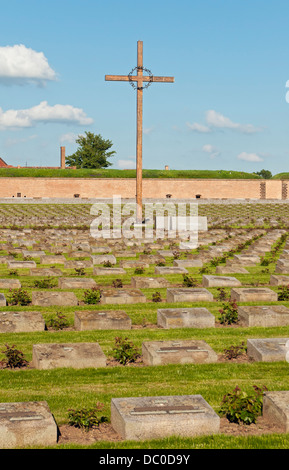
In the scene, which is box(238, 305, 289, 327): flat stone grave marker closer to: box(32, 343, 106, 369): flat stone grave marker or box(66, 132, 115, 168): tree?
box(32, 343, 106, 369): flat stone grave marker

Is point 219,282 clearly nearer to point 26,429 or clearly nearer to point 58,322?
point 58,322

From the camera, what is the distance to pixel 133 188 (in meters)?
72.1

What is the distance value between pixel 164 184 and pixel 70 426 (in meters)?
68.3

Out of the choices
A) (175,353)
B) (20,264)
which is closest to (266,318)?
(175,353)

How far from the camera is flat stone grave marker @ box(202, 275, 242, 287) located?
1408 centimetres

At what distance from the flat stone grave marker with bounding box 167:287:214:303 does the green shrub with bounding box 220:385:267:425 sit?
5.78 metres

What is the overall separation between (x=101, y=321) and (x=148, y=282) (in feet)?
13.4

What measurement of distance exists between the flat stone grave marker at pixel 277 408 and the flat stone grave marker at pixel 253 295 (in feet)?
18.9

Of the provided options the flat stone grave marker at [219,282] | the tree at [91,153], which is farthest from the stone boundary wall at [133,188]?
the flat stone grave marker at [219,282]

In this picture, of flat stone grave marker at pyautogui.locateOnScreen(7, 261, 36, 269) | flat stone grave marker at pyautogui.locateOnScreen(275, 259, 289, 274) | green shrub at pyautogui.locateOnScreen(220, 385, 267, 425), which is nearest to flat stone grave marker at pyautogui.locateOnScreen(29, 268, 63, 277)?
flat stone grave marker at pyautogui.locateOnScreen(7, 261, 36, 269)

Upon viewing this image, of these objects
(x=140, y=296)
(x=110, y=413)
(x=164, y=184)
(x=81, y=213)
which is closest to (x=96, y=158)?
(x=164, y=184)

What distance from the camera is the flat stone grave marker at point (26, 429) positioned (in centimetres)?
551

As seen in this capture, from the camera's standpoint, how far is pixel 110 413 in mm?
6410

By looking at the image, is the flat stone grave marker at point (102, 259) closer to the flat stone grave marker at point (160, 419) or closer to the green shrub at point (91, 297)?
the green shrub at point (91, 297)
